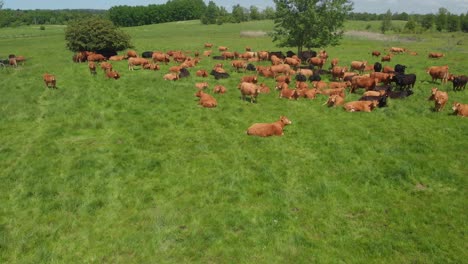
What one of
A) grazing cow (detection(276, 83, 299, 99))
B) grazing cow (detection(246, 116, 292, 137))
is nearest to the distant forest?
grazing cow (detection(276, 83, 299, 99))

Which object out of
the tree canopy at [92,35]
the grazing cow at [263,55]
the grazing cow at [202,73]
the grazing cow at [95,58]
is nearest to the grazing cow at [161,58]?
the grazing cow at [95,58]

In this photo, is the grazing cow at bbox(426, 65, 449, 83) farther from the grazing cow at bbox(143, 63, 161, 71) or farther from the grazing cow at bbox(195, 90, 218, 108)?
the grazing cow at bbox(143, 63, 161, 71)

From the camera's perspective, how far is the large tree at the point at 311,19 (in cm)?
3150

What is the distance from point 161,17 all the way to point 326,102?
145792mm

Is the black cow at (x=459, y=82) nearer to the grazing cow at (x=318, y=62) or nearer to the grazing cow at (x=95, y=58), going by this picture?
the grazing cow at (x=318, y=62)

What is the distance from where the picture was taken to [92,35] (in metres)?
33.4

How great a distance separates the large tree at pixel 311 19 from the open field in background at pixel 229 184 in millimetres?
15045

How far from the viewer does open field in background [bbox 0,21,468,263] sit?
8641 mm

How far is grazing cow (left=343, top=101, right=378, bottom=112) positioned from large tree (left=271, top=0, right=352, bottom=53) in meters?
15.4

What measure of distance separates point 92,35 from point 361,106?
2632 cm

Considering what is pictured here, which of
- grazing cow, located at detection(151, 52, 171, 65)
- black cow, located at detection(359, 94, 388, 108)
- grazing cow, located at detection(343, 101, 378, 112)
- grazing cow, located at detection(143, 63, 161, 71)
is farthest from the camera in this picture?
grazing cow, located at detection(151, 52, 171, 65)

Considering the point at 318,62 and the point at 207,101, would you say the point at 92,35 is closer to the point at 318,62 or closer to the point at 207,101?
the point at 207,101

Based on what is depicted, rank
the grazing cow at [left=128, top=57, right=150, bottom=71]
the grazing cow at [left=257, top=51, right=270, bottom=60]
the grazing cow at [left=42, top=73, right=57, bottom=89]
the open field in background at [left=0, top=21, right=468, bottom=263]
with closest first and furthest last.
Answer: the open field in background at [left=0, top=21, right=468, bottom=263] → the grazing cow at [left=42, top=73, right=57, bottom=89] → the grazing cow at [left=128, top=57, right=150, bottom=71] → the grazing cow at [left=257, top=51, right=270, bottom=60]

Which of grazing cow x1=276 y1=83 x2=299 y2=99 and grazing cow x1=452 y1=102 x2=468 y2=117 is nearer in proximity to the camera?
grazing cow x1=452 y1=102 x2=468 y2=117
